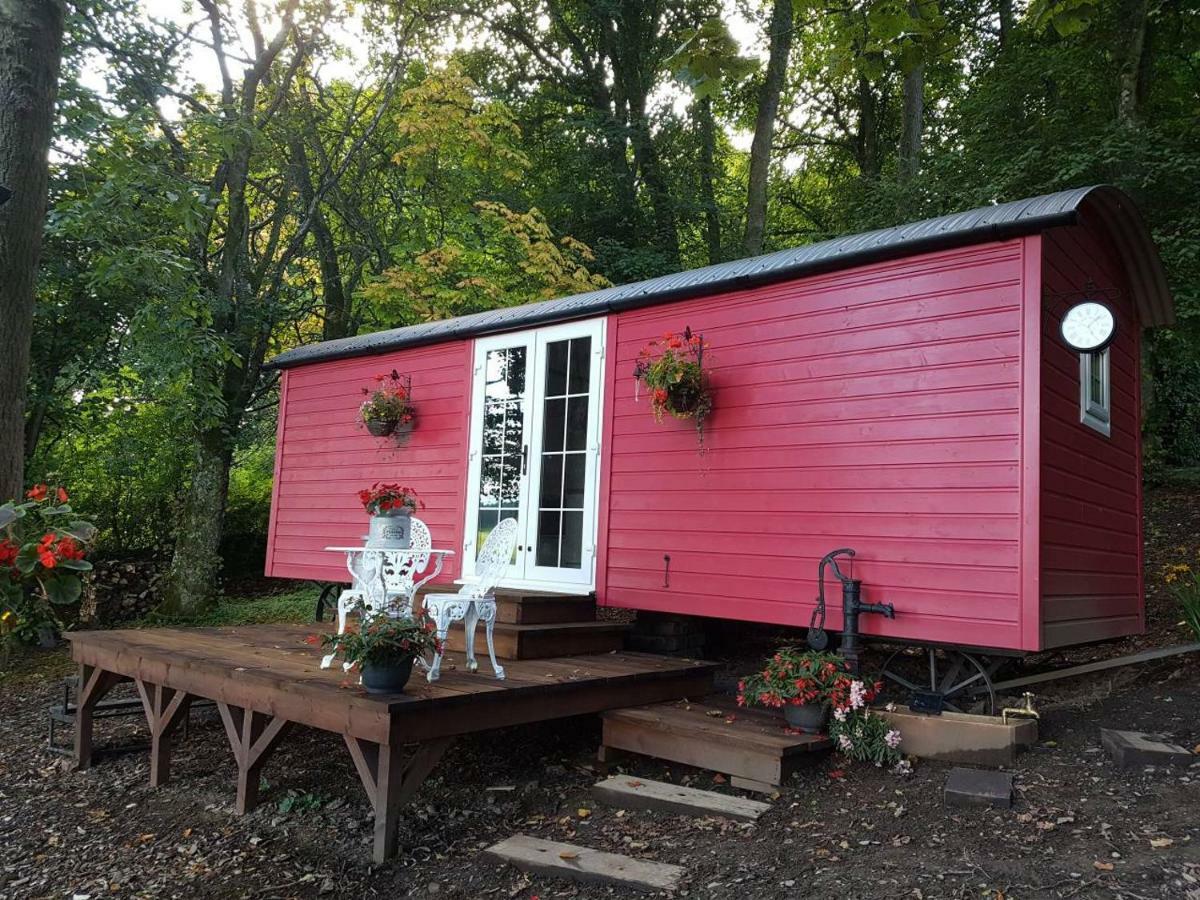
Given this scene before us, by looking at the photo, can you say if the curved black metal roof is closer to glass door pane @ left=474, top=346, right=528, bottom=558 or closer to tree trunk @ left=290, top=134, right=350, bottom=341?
glass door pane @ left=474, top=346, right=528, bottom=558

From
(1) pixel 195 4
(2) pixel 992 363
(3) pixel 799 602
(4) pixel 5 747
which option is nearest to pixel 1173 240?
(2) pixel 992 363

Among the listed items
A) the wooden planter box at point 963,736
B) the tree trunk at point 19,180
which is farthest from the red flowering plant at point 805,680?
the tree trunk at point 19,180

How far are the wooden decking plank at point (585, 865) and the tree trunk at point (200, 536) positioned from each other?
716cm

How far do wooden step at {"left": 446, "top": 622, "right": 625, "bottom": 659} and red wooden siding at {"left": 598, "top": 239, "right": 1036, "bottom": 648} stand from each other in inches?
10.1

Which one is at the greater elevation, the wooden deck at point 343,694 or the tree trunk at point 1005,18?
the tree trunk at point 1005,18

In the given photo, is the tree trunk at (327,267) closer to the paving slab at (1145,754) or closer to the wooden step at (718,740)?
the wooden step at (718,740)

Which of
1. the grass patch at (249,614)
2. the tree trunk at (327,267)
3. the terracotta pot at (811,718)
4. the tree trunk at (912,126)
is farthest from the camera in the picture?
the tree trunk at (327,267)

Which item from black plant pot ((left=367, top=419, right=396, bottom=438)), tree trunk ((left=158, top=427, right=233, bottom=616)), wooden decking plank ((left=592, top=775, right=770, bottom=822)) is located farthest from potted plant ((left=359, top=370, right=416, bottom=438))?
wooden decking plank ((left=592, top=775, right=770, bottom=822))

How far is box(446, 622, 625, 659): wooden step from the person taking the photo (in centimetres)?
491

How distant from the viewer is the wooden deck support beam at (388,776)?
11.3ft

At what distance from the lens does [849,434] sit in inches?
181

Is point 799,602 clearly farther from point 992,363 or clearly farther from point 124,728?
point 124,728

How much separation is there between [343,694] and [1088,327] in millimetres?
3762

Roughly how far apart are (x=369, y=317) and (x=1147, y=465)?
31.4 feet
